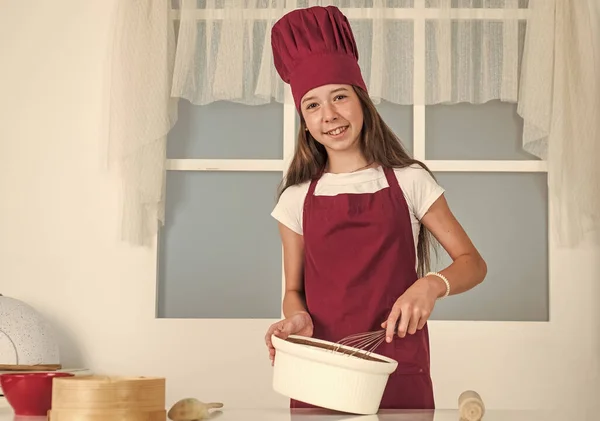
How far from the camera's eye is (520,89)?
2664 mm

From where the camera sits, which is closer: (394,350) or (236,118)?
(394,350)

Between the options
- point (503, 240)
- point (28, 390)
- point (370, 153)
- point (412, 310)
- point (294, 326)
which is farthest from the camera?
point (503, 240)

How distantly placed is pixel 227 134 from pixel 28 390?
1756 millimetres

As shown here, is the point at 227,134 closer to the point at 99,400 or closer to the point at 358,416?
the point at 358,416

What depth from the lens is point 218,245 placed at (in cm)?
282

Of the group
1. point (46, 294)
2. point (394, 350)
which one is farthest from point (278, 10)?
point (394, 350)

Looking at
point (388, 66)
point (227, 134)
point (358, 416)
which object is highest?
point (388, 66)

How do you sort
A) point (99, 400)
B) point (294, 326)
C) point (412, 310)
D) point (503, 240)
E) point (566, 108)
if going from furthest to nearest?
point (503, 240), point (566, 108), point (294, 326), point (412, 310), point (99, 400)

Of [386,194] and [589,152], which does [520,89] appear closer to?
[589,152]

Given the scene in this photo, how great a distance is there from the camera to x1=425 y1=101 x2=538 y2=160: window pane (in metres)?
2.76

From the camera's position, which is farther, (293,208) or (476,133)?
(476,133)

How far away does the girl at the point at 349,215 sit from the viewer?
1.61 metres

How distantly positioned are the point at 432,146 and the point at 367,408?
5.52 ft

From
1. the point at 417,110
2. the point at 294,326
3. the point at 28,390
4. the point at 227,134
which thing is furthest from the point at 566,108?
the point at 28,390
